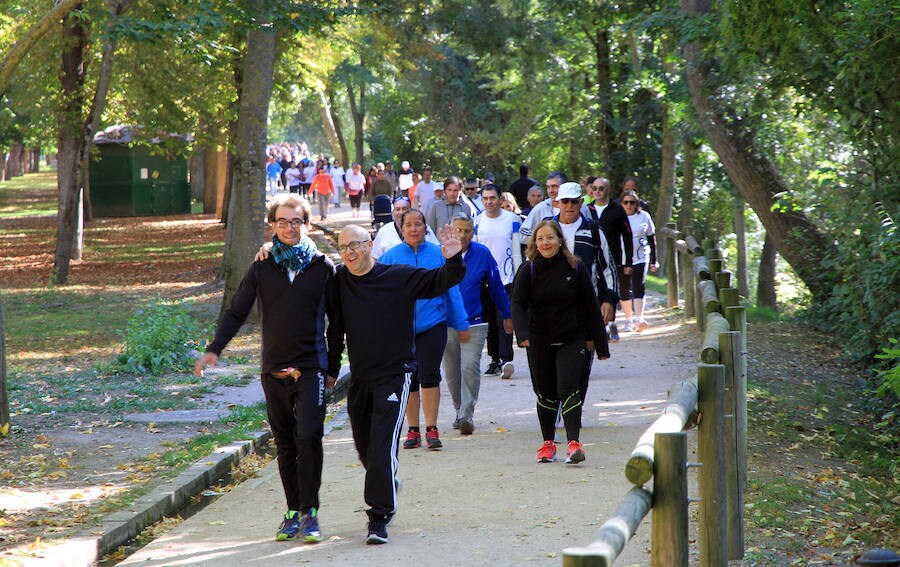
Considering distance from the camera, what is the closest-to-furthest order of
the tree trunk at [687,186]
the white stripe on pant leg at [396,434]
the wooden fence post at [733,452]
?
the wooden fence post at [733,452]
the white stripe on pant leg at [396,434]
the tree trunk at [687,186]

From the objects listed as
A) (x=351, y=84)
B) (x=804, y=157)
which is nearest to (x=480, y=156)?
(x=351, y=84)

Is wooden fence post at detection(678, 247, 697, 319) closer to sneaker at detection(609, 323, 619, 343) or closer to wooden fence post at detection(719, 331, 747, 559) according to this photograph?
sneaker at detection(609, 323, 619, 343)

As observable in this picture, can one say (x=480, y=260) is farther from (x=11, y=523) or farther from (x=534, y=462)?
(x=11, y=523)

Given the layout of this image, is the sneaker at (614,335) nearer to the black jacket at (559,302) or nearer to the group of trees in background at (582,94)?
the group of trees in background at (582,94)

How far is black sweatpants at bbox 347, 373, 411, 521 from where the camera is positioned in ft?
21.6

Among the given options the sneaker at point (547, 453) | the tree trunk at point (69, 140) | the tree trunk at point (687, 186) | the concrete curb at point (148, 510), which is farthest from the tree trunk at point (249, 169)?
the tree trunk at point (687, 186)

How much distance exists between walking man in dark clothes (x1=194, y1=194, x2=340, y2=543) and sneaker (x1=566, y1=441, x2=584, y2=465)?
94.1 inches

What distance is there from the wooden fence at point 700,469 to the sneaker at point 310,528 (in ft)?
5.91

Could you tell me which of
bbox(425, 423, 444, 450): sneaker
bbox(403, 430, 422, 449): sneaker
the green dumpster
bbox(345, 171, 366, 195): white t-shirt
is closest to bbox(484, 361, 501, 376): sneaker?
bbox(403, 430, 422, 449): sneaker

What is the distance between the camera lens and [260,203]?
1700cm

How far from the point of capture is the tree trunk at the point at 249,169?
55.0 feet

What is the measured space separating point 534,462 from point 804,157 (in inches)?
463

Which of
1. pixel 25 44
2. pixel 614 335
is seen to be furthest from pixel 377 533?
pixel 614 335

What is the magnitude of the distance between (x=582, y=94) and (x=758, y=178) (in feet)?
45.6
